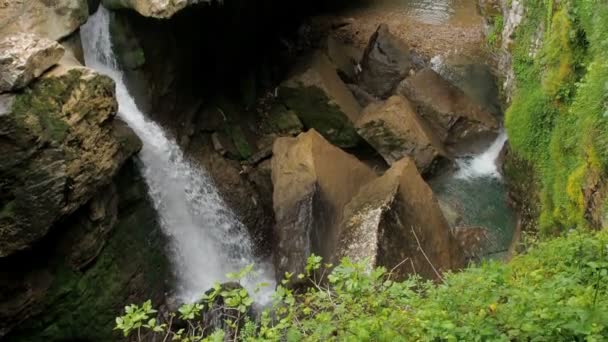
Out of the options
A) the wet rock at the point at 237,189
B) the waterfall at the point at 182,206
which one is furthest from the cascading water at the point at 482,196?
the waterfall at the point at 182,206

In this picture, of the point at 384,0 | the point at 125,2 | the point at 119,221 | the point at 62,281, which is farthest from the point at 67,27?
the point at 384,0

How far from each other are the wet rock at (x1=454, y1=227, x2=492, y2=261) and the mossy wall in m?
1.25

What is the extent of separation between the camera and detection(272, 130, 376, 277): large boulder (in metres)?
7.83

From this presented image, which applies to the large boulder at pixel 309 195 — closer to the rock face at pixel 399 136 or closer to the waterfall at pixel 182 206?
the waterfall at pixel 182 206

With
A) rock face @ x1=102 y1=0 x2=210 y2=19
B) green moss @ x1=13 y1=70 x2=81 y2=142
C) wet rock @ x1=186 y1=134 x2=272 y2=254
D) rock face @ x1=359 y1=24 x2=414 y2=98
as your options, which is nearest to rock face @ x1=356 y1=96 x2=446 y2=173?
rock face @ x1=359 y1=24 x2=414 y2=98

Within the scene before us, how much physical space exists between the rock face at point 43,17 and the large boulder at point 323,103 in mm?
4277

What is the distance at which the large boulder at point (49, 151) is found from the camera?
6164mm

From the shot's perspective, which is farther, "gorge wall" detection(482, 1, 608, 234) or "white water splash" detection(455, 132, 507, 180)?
"white water splash" detection(455, 132, 507, 180)

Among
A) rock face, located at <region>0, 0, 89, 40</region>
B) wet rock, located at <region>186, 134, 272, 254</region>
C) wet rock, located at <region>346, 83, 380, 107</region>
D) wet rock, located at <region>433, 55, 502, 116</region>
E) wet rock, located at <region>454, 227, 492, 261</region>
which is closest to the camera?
rock face, located at <region>0, 0, 89, 40</region>

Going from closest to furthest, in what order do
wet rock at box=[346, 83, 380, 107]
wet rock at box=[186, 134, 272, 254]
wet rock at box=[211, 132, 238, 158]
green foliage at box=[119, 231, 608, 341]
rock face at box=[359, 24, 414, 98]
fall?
green foliage at box=[119, 231, 608, 341]
wet rock at box=[186, 134, 272, 254]
wet rock at box=[211, 132, 238, 158]
wet rock at box=[346, 83, 380, 107]
rock face at box=[359, 24, 414, 98]

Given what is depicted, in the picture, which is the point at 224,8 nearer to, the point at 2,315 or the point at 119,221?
the point at 119,221

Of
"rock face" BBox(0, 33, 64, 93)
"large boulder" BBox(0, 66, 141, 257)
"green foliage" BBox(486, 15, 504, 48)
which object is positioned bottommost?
"green foliage" BBox(486, 15, 504, 48)

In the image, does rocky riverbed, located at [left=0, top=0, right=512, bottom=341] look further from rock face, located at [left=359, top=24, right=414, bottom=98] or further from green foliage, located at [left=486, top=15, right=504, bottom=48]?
green foliage, located at [left=486, top=15, right=504, bottom=48]

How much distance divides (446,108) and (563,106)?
364cm
